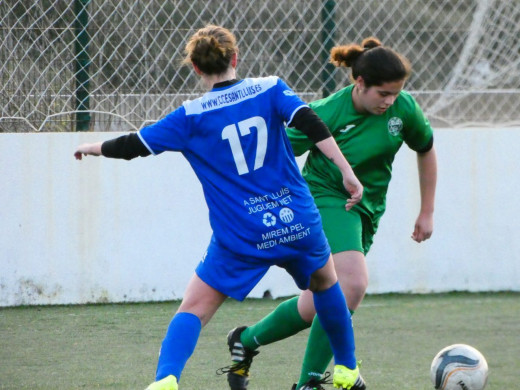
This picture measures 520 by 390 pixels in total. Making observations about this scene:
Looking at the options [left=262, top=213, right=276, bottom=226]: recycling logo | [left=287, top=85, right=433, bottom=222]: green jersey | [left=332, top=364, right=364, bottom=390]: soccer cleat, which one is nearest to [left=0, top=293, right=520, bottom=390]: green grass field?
[left=332, top=364, right=364, bottom=390]: soccer cleat

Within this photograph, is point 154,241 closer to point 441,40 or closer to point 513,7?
point 441,40

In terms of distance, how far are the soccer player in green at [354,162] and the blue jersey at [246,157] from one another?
533 millimetres

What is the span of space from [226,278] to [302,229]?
0.33 metres

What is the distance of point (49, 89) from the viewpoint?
6457 millimetres

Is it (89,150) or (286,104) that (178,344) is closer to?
(89,150)

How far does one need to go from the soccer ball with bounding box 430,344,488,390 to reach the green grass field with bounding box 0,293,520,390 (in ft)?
0.60

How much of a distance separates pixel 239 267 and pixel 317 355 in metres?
0.68

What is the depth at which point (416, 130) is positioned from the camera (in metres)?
4.22

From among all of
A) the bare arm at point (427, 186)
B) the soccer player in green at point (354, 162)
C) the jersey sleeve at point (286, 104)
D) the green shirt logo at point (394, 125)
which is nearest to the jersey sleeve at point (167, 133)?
the jersey sleeve at point (286, 104)

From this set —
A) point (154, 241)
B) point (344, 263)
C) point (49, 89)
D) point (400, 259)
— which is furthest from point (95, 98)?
point (344, 263)

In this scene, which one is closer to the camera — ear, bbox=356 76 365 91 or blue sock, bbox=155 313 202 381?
blue sock, bbox=155 313 202 381

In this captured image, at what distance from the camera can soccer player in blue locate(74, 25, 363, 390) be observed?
3.54 m

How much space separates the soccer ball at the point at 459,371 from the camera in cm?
401

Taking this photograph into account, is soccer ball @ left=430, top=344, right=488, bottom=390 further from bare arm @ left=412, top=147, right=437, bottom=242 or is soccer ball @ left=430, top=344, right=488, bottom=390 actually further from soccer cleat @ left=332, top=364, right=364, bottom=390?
bare arm @ left=412, top=147, right=437, bottom=242
